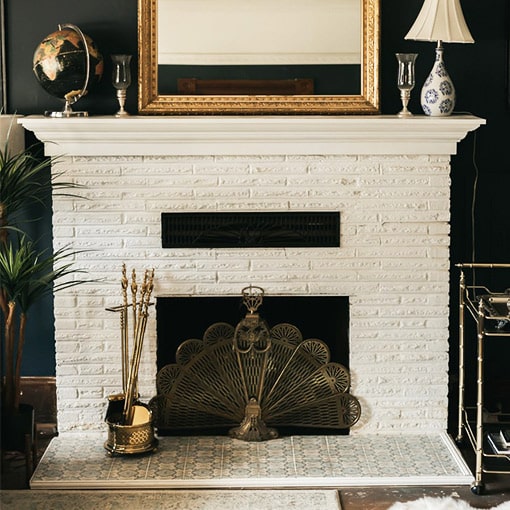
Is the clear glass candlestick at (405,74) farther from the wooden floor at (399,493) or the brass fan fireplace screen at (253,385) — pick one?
the wooden floor at (399,493)

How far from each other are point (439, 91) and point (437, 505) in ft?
5.30

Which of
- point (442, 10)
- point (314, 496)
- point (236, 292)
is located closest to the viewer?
point (314, 496)

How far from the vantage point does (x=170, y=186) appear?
159 inches

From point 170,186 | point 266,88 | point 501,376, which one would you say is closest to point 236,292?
point 170,186

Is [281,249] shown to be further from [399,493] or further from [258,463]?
[399,493]

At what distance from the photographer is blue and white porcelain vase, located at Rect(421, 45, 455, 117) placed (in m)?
3.95

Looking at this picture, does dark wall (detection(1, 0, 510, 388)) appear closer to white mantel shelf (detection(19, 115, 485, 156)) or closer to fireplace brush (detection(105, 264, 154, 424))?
white mantel shelf (detection(19, 115, 485, 156))

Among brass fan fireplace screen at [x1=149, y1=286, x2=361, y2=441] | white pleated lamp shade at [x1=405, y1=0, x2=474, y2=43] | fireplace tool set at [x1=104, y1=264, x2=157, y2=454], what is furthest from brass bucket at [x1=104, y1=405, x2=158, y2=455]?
white pleated lamp shade at [x1=405, y1=0, x2=474, y2=43]

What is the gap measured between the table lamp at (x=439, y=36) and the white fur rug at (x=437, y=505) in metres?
1.52

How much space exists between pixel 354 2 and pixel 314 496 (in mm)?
1981

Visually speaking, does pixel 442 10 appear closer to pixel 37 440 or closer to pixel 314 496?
pixel 314 496

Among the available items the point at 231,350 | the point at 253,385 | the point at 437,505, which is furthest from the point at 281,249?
the point at 437,505

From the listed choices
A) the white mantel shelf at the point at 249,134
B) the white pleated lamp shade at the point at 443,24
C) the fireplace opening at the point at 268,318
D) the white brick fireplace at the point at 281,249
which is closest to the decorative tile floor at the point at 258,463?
the white brick fireplace at the point at 281,249

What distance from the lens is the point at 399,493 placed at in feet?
12.0
